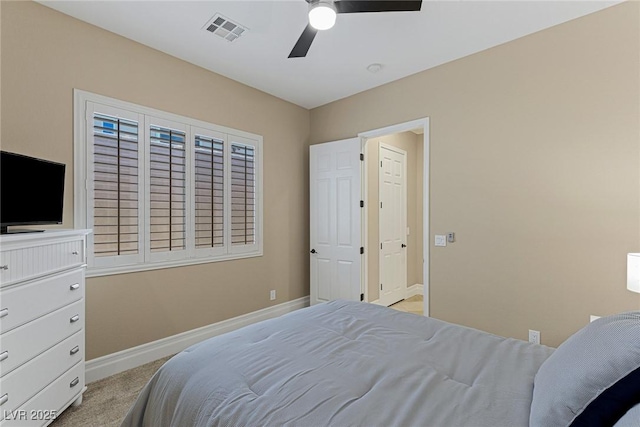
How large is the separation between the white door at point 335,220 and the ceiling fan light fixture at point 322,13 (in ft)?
6.63

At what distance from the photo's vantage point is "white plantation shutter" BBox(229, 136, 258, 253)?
3590mm

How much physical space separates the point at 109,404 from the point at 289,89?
11.6ft

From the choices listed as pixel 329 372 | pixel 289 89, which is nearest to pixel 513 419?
pixel 329 372

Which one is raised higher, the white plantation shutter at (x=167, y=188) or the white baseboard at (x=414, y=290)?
the white plantation shutter at (x=167, y=188)

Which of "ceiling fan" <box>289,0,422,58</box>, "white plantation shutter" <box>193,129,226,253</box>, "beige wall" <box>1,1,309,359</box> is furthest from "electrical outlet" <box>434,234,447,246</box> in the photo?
"white plantation shutter" <box>193,129,226,253</box>

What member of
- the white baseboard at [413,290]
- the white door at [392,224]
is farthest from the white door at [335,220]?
the white baseboard at [413,290]

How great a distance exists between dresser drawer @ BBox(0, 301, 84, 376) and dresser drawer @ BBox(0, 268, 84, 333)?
0.04 m

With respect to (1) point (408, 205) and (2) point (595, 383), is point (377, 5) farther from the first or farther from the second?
(1) point (408, 205)

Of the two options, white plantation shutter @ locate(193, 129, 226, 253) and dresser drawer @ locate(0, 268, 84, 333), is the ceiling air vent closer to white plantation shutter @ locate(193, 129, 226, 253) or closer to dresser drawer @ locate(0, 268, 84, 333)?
white plantation shutter @ locate(193, 129, 226, 253)

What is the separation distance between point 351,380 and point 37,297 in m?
1.88

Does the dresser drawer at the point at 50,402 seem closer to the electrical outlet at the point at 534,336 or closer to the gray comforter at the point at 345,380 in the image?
the gray comforter at the point at 345,380

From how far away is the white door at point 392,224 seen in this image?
14.8ft

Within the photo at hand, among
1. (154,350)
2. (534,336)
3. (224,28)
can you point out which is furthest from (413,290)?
(224,28)

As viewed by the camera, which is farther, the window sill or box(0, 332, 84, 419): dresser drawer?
the window sill
